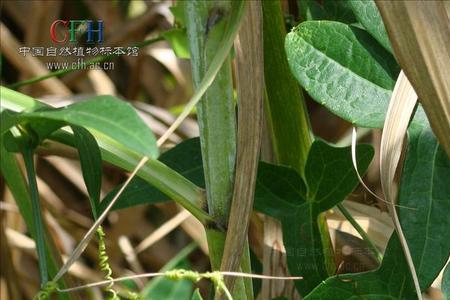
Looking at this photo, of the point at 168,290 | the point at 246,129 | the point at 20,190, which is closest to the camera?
the point at 246,129

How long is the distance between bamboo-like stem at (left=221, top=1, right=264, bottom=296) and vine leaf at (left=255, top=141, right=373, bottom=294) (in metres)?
0.14

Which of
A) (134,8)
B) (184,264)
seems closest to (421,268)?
(184,264)

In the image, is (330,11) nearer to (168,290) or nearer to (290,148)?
(290,148)

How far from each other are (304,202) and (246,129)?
180 millimetres

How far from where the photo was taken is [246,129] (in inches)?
19.0

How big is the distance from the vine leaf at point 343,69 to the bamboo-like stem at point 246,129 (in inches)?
2.1

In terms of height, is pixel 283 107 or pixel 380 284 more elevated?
pixel 283 107

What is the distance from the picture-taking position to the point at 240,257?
483 millimetres

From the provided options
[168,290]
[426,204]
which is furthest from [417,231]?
[168,290]

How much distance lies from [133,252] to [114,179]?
0.12 meters

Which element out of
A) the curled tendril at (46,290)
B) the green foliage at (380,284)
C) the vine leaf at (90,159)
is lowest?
the green foliage at (380,284)

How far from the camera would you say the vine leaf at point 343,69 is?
1.78 ft

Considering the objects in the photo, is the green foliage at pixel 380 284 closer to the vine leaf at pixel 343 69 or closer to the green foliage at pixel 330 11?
the vine leaf at pixel 343 69

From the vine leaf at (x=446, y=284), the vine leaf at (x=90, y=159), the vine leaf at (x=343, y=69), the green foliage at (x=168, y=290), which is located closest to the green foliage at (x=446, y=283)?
the vine leaf at (x=446, y=284)
